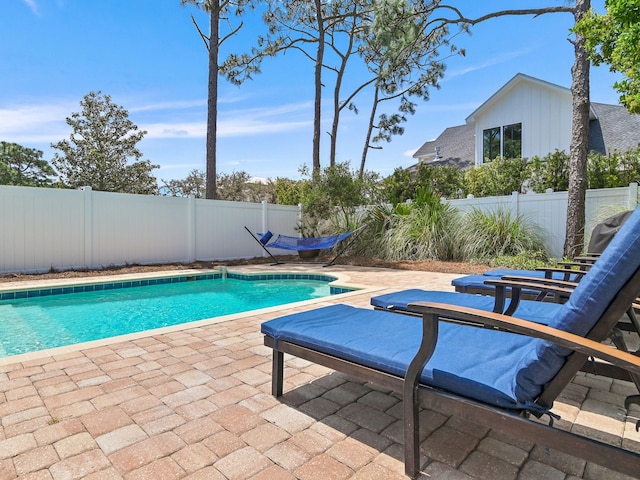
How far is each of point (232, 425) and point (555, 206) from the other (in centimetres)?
826

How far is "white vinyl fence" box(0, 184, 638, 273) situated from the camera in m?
6.90

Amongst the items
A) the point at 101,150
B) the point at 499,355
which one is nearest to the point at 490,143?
the point at 499,355

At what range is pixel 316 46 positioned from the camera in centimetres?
1492

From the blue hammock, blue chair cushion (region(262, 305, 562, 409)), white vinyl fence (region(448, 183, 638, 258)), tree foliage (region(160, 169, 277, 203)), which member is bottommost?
blue chair cushion (region(262, 305, 562, 409))

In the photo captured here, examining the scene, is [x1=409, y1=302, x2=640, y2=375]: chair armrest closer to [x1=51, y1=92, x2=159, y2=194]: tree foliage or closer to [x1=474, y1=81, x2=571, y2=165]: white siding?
[x1=474, y1=81, x2=571, y2=165]: white siding

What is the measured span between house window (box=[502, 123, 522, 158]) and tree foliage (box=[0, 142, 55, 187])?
20.7m

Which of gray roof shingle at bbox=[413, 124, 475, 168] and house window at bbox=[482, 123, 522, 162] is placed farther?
gray roof shingle at bbox=[413, 124, 475, 168]

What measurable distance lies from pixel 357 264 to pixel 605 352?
7.78m

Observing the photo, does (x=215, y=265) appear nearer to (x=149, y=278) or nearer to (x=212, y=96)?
(x=149, y=278)

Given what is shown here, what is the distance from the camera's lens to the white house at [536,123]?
1232cm

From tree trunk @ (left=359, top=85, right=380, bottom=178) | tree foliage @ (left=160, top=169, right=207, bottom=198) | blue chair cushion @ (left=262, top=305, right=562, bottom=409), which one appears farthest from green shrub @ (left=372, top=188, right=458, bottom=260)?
tree foliage @ (left=160, top=169, right=207, bottom=198)

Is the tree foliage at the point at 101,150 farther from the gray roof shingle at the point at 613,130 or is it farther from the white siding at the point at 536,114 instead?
the gray roof shingle at the point at 613,130

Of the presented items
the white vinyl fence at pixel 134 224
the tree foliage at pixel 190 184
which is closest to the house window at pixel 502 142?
the white vinyl fence at pixel 134 224

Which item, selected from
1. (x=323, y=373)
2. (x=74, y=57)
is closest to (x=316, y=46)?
(x=74, y=57)
